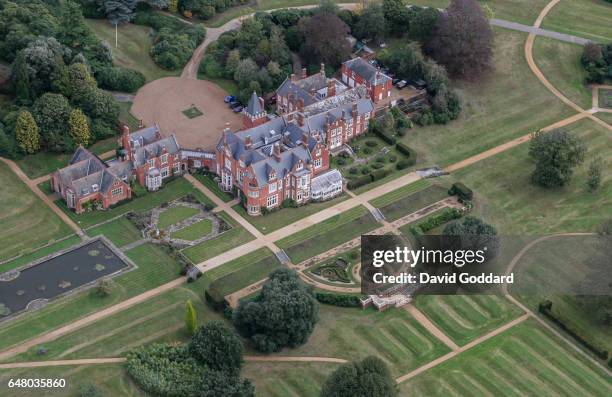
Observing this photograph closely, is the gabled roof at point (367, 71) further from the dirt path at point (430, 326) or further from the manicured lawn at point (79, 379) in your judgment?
the manicured lawn at point (79, 379)

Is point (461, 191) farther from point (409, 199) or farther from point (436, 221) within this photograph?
point (436, 221)

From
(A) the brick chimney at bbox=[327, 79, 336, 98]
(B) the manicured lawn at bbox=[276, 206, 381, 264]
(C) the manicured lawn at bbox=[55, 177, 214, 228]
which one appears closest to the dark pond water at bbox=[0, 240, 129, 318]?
(C) the manicured lawn at bbox=[55, 177, 214, 228]

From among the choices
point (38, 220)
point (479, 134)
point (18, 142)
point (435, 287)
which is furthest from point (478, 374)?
point (18, 142)

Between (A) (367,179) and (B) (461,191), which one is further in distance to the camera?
(A) (367,179)

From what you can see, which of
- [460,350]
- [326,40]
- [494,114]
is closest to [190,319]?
[460,350]

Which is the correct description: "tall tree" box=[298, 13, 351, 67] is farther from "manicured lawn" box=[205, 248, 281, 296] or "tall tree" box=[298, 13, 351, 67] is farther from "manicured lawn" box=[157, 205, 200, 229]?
"manicured lawn" box=[205, 248, 281, 296]

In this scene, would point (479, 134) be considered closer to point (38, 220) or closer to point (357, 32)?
point (357, 32)
